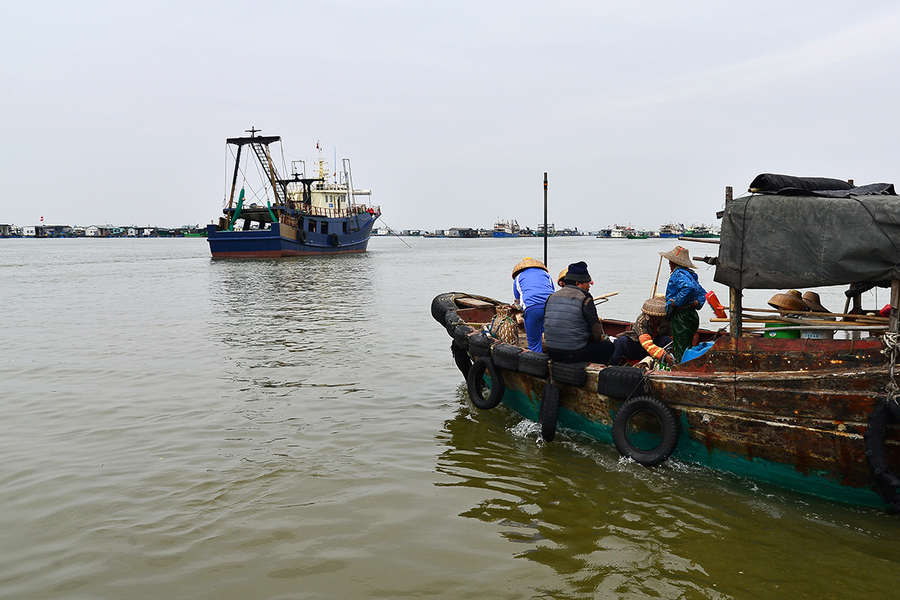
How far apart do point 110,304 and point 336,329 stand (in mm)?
9894

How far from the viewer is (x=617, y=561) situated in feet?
13.6

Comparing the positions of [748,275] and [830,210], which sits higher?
[830,210]

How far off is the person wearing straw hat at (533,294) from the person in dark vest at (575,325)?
61 cm

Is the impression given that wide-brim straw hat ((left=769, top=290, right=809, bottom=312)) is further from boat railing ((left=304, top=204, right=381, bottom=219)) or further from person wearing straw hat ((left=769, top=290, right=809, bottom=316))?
boat railing ((left=304, top=204, right=381, bottom=219))

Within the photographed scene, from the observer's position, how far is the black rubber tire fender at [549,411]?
6297mm

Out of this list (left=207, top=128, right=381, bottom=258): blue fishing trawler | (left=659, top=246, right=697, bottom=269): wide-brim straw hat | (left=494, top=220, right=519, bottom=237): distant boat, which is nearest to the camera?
(left=659, top=246, right=697, bottom=269): wide-brim straw hat

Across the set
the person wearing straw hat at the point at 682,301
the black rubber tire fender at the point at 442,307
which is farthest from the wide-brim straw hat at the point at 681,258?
the black rubber tire fender at the point at 442,307

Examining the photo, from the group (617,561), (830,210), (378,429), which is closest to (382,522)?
(617,561)

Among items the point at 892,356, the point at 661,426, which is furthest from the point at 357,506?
the point at 892,356

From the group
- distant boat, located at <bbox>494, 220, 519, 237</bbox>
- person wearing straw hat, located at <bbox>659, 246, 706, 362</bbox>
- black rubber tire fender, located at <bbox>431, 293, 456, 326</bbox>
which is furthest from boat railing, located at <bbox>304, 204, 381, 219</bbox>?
distant boat, located at <bbox>494, 220, 519, 237</bbox>

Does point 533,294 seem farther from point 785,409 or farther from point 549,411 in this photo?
point 785,409

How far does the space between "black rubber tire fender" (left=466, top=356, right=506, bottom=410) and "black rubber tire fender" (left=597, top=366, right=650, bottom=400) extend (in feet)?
5.14

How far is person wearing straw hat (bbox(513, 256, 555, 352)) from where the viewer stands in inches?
279

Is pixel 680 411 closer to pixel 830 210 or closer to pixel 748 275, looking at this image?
pixel 748 275
